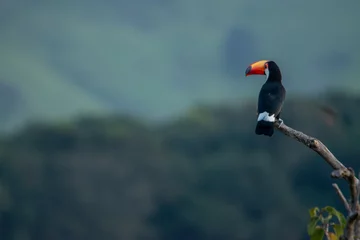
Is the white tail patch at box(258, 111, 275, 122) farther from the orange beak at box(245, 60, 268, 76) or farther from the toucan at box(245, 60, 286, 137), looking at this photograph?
the orange beak at box(245, 60, 268, 76)

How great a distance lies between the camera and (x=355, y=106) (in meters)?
5.66

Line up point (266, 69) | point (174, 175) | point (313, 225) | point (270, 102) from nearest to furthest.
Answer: point (313, 225), point (270, 102), point (266, 69), point (174, 175)

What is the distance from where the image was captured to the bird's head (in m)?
3.53

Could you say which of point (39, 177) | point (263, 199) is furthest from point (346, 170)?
point (39, 177)

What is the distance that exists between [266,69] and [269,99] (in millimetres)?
432

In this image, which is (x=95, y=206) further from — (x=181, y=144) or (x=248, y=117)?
(x=248, y=117)

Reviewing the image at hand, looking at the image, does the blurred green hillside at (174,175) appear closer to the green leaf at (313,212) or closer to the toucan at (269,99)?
the toucan at (269,99)

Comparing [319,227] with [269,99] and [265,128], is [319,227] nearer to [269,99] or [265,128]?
[265,128]

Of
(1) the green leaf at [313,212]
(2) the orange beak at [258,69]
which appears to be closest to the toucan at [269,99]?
(2) the orange beak at [258,69]

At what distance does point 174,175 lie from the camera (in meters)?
5.75

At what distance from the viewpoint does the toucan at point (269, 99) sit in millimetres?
2889

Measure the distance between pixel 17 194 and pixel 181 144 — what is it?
118 cm

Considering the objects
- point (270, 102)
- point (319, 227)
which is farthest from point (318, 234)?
point (270, 102)

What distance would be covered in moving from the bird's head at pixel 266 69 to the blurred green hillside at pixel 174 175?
193 centimetres
